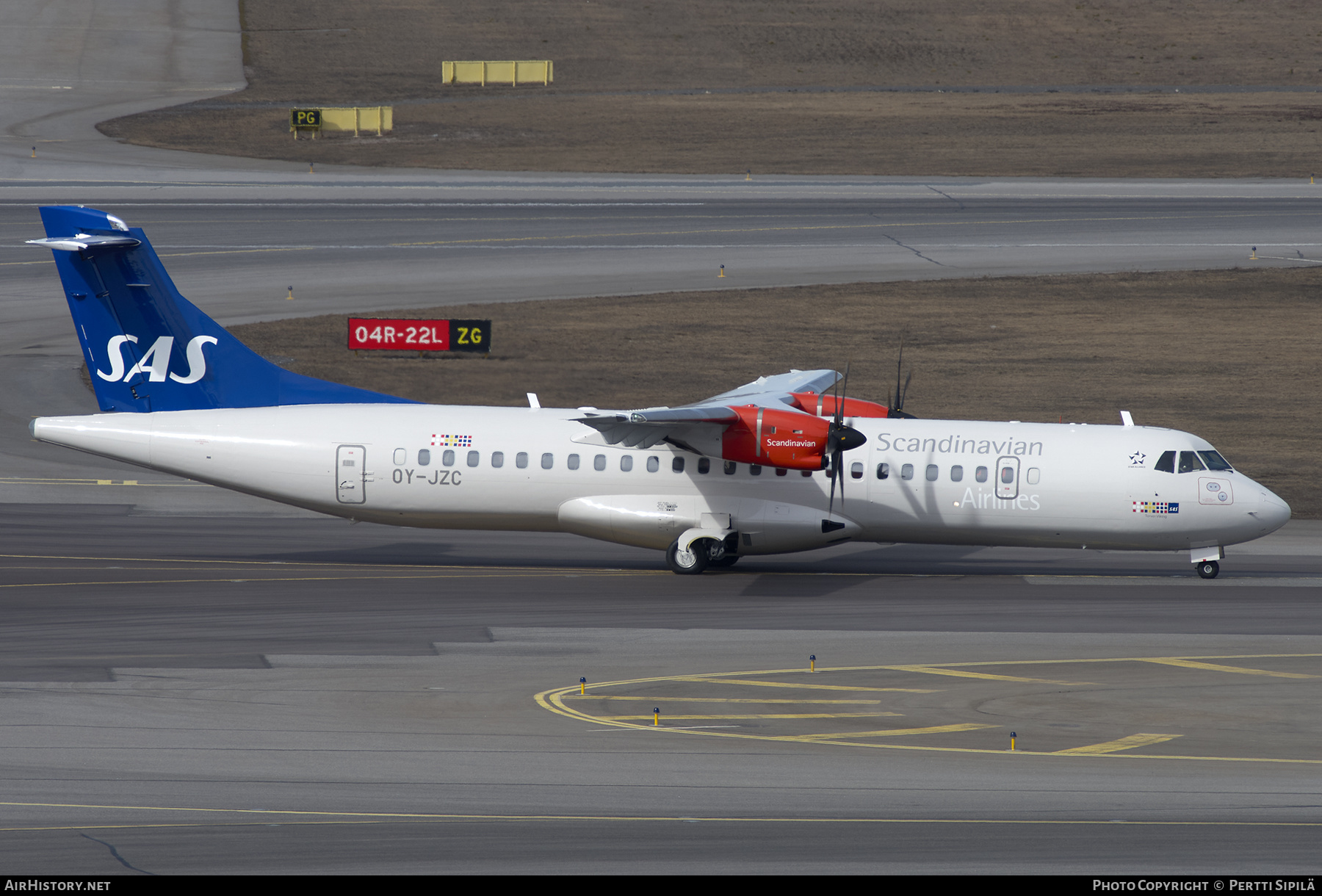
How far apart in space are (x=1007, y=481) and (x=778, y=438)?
4673mm

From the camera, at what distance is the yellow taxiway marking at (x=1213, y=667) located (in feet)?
72.3

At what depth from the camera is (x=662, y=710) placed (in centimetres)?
2019

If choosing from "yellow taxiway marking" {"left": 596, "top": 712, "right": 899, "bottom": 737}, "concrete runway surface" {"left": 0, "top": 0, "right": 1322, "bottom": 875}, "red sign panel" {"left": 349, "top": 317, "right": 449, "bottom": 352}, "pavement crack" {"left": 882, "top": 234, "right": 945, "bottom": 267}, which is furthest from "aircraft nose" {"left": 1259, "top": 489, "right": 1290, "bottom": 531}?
"pavement crack" {"left": 882, "top": 234, "right": 945, "bottom": 267}

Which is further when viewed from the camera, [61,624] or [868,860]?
[61,624]

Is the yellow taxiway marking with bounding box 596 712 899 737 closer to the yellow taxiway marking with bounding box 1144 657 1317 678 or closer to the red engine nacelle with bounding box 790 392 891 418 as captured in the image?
the yellow taxiway marking with bounding box 1144 657 1317 678

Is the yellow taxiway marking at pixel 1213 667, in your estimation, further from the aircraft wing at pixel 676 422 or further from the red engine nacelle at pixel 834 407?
the red engine nacelle at pixel 834 407

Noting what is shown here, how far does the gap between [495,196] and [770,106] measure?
81.0 ft

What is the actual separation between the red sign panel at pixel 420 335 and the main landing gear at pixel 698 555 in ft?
60.7

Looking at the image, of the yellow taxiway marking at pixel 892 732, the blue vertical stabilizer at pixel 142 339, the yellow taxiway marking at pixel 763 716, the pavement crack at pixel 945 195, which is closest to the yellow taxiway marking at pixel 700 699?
the yellow taxiway marking at pixel 763 716

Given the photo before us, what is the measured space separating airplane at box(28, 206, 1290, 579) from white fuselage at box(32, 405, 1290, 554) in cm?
3

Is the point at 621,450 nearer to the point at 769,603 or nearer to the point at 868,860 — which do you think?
the point at 769,603

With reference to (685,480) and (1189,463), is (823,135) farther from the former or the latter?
(685,480)

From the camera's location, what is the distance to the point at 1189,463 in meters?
28.1
